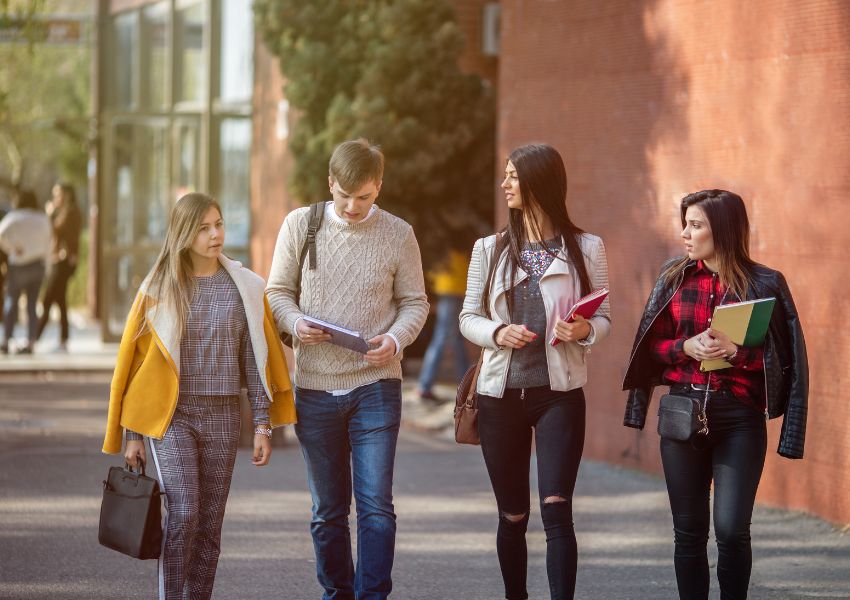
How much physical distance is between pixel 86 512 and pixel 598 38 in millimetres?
4743

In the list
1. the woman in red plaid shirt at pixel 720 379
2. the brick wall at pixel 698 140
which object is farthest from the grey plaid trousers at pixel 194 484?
the brick wall at pixel 698 140

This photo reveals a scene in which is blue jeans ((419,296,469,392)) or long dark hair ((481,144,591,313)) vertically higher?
long dark hair ((481,144,591,313))

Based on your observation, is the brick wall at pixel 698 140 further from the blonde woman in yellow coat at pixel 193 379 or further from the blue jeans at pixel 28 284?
the blue jeans at pixel 28 284

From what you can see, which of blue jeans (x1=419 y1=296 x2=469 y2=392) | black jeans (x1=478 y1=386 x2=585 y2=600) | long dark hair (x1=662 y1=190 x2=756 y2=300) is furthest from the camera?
blue jeans (x1=419 y1=296 x2=469 y2=392)

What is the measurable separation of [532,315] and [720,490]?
37.6 inches

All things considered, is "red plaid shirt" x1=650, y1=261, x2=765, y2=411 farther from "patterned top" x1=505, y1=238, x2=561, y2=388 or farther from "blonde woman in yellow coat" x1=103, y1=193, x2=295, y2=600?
Answer: "blonde woman in yellow coat" x1=103, y1=193, x2=295, y2=600

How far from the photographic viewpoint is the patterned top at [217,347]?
545 cm

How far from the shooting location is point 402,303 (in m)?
5.82

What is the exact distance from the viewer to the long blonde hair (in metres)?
5.41

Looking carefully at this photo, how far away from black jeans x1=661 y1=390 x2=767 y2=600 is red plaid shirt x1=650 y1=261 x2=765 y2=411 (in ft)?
0.21

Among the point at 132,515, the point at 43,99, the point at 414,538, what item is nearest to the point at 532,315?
the point at 132,515

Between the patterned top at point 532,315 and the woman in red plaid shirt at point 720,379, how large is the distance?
1.15ft

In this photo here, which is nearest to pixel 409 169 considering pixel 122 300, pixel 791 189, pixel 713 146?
pixel 713 146

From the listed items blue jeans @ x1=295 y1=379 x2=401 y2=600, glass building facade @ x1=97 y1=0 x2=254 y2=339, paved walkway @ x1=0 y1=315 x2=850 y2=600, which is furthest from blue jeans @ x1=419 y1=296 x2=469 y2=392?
blue jeans @ x1=295 y1=379 x2=401 y2=600
